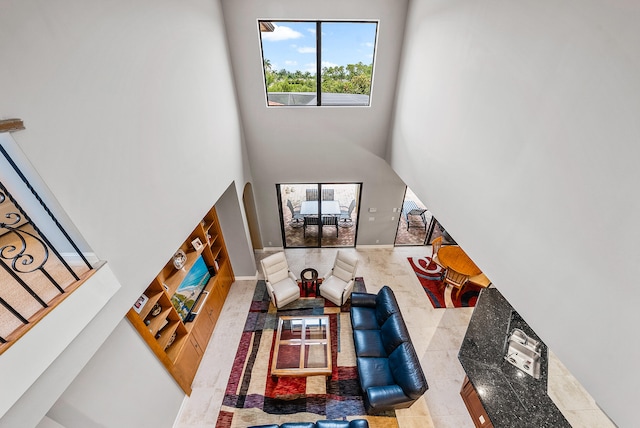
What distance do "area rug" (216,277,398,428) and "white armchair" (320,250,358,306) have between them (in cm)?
57

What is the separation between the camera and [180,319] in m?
4.01

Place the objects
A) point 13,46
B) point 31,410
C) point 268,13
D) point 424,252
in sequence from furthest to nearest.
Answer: point 424,252 → point 268,13 → point 31,410 → point 13,46

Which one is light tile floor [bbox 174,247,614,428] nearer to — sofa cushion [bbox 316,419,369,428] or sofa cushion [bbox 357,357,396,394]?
sofa cushion [bbox 357,357,396,394]

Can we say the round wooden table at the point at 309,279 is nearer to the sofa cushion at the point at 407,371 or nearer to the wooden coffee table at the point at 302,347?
the wooden coffee table at the point at 302,347

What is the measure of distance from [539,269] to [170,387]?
4.81 meters

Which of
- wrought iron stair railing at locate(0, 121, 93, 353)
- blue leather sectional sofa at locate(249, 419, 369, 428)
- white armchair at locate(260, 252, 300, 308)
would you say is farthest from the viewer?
white armchair at locate(260, 252, 300, 308)

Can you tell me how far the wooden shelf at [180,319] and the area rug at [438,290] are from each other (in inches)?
189

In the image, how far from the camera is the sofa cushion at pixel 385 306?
15.3 feet

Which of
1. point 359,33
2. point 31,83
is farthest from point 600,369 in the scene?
point 359,33

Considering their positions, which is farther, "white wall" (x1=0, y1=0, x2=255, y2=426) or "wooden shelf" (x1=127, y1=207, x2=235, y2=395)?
"wooden shelf" (x1=127, y1=207, x2=235, y2=395)

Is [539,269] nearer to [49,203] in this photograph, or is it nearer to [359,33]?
[49,203]

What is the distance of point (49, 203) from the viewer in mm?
1738

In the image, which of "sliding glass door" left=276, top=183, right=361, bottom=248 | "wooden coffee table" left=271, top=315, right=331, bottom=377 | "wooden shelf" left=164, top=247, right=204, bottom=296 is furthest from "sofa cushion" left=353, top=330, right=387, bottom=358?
"wooden shelf" left=164, top=247, right=204, bottom=296

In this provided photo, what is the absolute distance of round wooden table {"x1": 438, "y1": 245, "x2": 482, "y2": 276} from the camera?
5.55m
